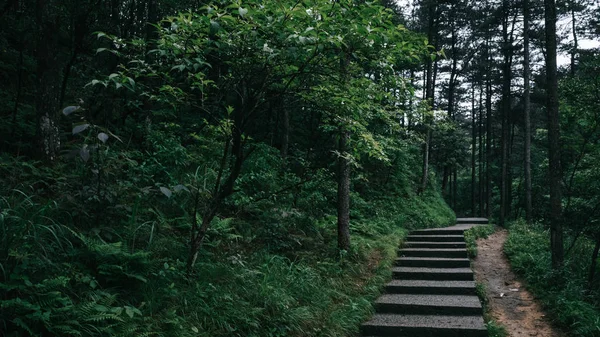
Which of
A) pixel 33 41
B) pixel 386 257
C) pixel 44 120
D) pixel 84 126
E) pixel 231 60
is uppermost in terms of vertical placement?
pixel 33 41

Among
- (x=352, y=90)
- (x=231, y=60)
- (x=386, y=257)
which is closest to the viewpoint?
(x=231, y=60)

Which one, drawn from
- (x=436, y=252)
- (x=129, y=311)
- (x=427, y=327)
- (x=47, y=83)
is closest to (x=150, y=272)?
(x=129, y=311)

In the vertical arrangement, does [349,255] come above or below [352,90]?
below

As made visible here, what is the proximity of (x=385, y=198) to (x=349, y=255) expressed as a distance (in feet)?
23.5

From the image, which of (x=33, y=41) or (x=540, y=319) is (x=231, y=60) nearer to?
(x=540, y=319)

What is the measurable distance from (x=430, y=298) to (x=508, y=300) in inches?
78.3

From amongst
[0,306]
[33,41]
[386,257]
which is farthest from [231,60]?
[33,41]

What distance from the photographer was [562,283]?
23.4 feet

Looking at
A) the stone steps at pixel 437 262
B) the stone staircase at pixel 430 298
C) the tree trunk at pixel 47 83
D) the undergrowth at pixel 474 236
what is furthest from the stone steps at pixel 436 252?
the tree trunk at pixel 47 83

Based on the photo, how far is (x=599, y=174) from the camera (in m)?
7.64

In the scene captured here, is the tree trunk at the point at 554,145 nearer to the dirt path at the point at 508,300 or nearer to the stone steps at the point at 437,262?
the dirt path at the point at 508,300

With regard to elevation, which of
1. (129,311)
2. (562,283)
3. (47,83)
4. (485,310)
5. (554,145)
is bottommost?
(485,310)

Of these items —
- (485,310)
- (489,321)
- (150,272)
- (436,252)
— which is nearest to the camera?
(150,272)

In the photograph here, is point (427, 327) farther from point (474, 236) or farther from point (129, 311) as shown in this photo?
point (474, 236)
